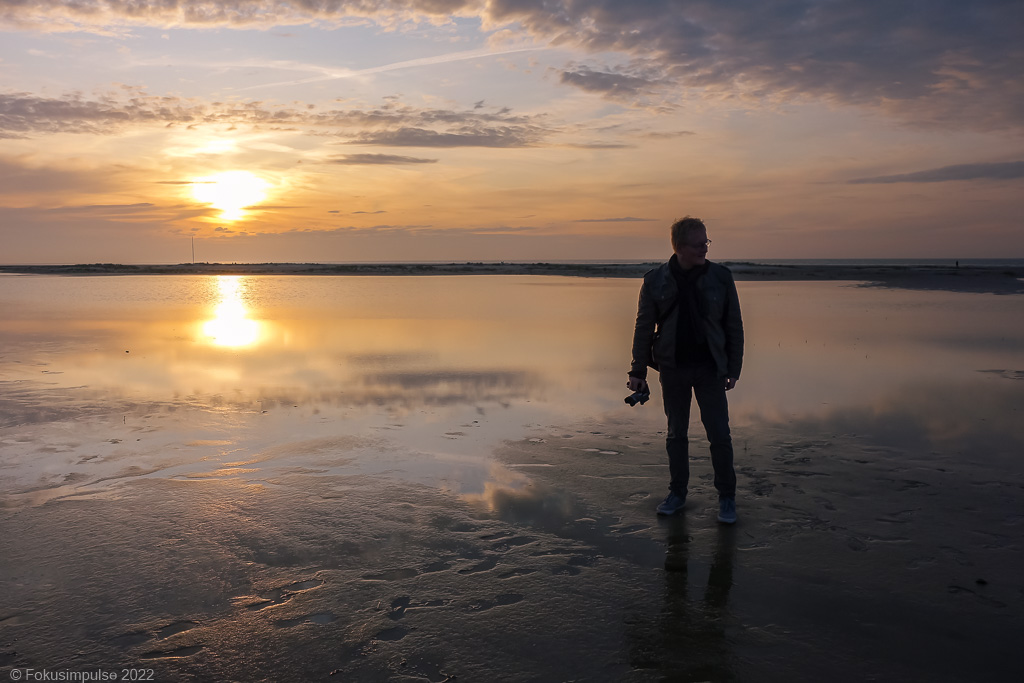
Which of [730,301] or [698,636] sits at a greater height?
[730,301]

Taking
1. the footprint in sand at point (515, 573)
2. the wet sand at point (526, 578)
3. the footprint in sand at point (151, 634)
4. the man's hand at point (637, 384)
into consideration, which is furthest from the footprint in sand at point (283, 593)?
the man's hand at point (637, 384)

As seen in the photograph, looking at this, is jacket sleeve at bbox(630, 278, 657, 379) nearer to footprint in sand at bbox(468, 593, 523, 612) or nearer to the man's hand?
the man's hand

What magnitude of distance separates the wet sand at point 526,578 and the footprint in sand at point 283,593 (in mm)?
12

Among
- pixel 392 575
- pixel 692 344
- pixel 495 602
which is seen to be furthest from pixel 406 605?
pixel 692 344

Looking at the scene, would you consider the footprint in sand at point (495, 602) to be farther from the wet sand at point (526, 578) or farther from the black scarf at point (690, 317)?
the black scarf at point (690, 317)

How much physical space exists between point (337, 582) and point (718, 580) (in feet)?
7.77

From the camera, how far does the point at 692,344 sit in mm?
5586

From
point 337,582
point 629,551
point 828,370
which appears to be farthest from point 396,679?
point 828,370

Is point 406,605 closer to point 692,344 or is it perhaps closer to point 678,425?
point 678,425

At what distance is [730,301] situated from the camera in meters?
5.54

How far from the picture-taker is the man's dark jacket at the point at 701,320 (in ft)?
18.0

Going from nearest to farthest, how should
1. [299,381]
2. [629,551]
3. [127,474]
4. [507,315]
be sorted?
[629,551] → [127,474] → [299,381] → [507,315]

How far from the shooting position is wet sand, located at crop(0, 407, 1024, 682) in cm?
355

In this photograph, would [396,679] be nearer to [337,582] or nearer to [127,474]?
[337,582]
